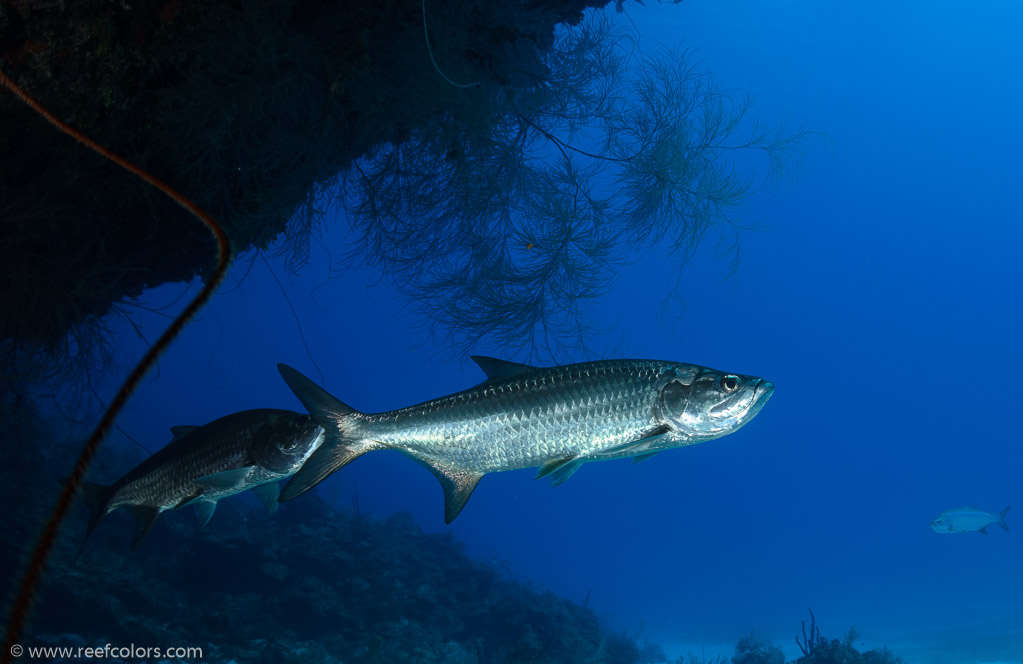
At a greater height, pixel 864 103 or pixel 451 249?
pixel 864 103

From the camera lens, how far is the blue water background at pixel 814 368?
5403 centimetres

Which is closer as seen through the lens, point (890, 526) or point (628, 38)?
point (628, 38)

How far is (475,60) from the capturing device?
233 inches

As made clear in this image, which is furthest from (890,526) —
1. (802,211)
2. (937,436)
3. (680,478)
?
(802,211)

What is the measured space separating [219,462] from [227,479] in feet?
0.48

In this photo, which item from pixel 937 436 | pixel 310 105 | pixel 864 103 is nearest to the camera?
pixel 310 105

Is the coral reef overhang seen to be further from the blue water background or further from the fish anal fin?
the blue water background

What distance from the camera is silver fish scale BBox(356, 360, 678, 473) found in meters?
3.08

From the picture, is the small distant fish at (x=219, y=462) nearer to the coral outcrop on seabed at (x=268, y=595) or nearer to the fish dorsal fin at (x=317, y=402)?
the fish dorsal fin at (x=317, y=402)

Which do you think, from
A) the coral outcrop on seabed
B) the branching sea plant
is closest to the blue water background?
the coral outcrop on seabed

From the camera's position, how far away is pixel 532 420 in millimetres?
3080

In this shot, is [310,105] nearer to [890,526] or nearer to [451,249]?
[451,249]

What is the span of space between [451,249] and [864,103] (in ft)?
300

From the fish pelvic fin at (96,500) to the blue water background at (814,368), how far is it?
35365 mm
